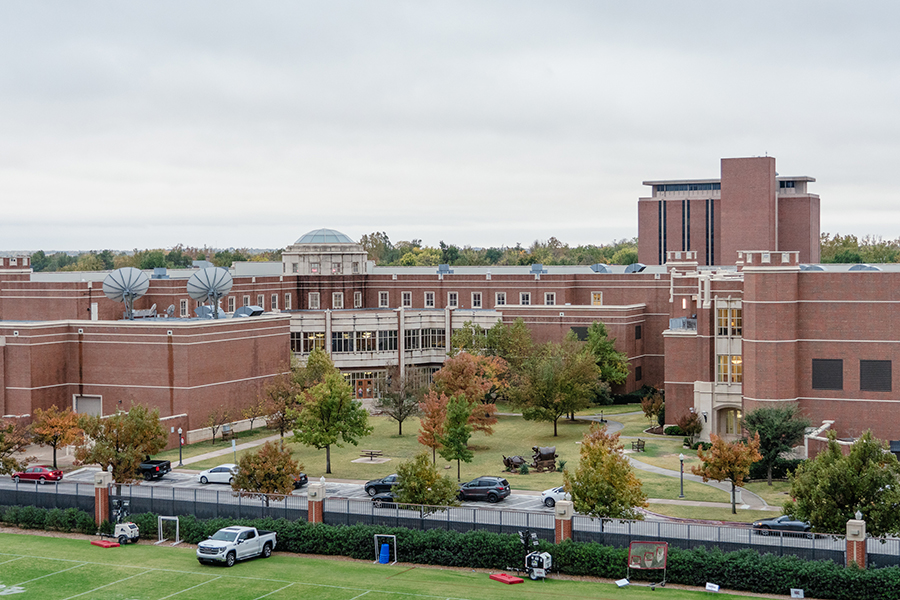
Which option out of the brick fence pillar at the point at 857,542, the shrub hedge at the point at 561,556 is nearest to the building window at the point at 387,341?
the shrub hedge at the point at 561,556

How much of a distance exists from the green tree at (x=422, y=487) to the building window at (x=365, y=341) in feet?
141

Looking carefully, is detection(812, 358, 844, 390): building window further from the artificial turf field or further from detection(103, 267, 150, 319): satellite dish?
detection(103, 267, 150, 319): satellite dish

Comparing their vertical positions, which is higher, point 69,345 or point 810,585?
point 69,345

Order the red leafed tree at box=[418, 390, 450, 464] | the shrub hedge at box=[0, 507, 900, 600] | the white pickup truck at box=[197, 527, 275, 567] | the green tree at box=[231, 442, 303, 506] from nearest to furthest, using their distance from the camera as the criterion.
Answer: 1. the shrub hedge at box=[0, 507, 900, 600]
2. the white pickup truck at box=[197, 527, 275, 567]
3. the green tree at box=[231, 442, 303, 506]
4. the red leafed tree at box=[418, 390, 450, 464]

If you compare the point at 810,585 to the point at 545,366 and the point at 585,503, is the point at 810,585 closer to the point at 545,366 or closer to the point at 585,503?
the point at 585,503

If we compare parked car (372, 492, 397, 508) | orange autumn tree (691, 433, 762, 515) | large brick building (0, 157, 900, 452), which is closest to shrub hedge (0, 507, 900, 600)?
parked car (372, 492, 397, 508)

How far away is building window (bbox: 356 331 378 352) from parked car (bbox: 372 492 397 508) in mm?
37141

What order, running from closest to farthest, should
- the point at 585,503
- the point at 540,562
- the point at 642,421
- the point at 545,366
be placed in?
1. the point at 540,562
2. the point at 585,503
3. the point at 545,366
4. the point at 642,421

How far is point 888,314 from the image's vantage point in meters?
61.0

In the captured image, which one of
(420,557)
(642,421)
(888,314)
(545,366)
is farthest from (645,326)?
(420,557)

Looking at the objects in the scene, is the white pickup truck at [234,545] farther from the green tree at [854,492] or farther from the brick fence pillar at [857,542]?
the brick fence pillar at [857,542]

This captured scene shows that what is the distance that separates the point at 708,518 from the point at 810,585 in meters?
9.83

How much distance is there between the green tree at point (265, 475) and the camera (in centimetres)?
4741

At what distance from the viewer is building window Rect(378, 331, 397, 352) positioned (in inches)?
3511
